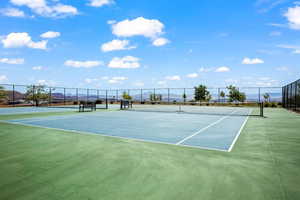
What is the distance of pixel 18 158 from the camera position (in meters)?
3.52

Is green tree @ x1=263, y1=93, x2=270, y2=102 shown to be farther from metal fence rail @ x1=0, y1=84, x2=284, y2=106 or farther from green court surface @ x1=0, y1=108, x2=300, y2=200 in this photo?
green court surface @ x1=0, y1=108, x2=300, y2=200

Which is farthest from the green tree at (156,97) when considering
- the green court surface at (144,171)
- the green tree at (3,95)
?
the green court surface at (144,171)

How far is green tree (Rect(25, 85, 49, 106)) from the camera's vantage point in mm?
21764

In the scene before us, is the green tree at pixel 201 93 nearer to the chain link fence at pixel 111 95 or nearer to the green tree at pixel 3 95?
the chain link fence at pixel 111 95

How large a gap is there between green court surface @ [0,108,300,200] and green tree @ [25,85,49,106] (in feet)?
63.8

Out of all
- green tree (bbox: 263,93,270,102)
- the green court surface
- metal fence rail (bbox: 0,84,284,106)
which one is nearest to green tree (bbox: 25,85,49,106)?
metal fence rail (bbox: 0,84,284,106)

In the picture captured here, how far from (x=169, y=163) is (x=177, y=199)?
1.17 m

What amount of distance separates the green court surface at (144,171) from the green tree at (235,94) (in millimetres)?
20583

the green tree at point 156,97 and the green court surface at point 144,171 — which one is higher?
the green tree at point 156,97

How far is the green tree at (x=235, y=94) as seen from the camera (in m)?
24.0

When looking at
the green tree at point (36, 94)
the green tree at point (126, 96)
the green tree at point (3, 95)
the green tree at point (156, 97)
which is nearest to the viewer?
the green tree at point (3, 95)

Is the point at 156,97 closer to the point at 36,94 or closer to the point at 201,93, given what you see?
the point at 201,93

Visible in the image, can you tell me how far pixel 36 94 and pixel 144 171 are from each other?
23.0 meters

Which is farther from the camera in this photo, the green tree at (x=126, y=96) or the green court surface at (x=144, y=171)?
the green tree at (x=126, y=96)
